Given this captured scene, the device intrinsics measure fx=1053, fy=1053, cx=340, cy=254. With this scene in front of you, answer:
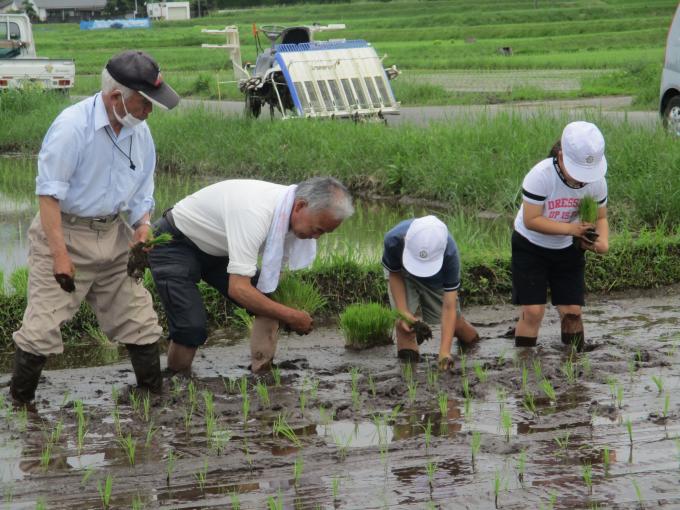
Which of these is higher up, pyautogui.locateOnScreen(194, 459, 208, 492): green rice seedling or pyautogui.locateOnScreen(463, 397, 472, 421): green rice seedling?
pyautogui.locateOnScreen(194, 459, 208, 492): green rice seedling

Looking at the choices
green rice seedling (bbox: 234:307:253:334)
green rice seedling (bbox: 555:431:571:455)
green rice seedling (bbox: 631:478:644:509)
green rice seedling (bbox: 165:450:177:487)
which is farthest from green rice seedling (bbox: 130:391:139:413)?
green rice seedling (bbox: 631:478:644:509)

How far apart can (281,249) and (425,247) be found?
793mm

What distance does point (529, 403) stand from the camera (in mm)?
4996

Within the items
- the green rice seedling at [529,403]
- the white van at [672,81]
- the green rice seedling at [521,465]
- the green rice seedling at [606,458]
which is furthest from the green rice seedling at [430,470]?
the white van at [672,81]

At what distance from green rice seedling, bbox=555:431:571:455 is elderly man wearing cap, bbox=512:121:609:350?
4.40 feet

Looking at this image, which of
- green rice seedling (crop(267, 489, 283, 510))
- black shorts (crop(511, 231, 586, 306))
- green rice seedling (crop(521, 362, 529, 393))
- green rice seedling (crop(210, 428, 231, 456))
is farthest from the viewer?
black shorts (crop(511, 231, 586, 306))

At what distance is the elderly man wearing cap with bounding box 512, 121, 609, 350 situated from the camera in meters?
5.35

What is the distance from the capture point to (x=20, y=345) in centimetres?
477

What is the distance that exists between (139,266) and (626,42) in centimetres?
3187

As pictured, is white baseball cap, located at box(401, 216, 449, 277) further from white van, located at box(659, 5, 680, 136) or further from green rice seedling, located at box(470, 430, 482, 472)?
white van, located at box(659, 5, 680, 136)

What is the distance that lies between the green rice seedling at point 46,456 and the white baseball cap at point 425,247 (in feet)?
6.42

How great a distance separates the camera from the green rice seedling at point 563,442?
4.31 metres

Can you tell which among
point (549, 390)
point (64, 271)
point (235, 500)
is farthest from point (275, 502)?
point (549, 390)

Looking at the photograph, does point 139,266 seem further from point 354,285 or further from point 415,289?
point 354,285
